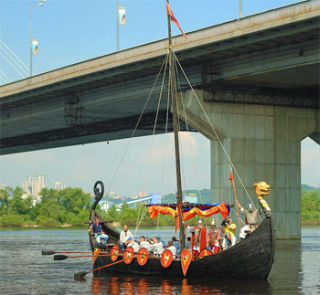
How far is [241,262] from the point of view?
33156 mm

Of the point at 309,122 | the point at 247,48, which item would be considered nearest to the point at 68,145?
the point at 309,122

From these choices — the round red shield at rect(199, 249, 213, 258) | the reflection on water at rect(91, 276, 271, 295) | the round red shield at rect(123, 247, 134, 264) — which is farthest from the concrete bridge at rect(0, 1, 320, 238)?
the reflection on water at rect(91, 276, 271, 295)

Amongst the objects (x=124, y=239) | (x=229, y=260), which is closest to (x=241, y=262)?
(x=229, y=260)

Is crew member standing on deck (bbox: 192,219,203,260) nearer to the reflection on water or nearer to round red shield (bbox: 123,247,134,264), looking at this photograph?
the reflection on water

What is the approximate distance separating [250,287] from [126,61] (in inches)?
1083

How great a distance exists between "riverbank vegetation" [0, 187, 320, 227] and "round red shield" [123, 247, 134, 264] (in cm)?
12160

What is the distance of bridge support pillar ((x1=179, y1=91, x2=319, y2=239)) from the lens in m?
57.2

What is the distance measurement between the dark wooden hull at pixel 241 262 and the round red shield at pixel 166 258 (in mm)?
221

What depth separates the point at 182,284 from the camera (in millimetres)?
32906

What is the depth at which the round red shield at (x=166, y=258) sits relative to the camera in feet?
113

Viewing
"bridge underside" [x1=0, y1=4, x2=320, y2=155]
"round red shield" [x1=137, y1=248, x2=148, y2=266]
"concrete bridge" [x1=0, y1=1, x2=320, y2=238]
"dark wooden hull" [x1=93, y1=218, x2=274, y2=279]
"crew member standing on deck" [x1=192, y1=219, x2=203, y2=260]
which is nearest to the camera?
"dark wooden hull" [x1=93, y1=218, x2=274, y2=279]

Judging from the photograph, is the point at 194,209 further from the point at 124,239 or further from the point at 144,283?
the point at 124,239

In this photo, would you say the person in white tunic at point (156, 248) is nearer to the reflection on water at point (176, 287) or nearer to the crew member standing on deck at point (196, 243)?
the reflection on water at point (176, 287)

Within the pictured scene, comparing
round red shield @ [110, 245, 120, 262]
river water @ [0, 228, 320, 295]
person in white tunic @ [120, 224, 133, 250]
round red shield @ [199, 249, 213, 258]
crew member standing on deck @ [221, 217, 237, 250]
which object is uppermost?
crew member standing on deck @ [221, 217, 237, 250]
